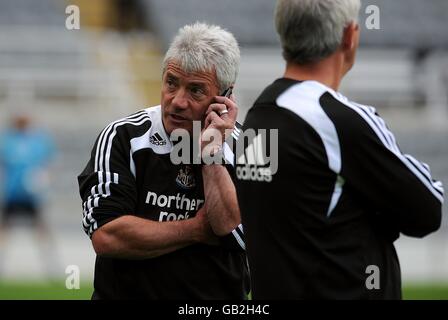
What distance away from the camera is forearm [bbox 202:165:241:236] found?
3891 mm

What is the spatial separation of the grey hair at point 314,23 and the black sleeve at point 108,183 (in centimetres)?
111

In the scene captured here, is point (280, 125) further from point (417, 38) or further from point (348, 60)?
point (417, 38)

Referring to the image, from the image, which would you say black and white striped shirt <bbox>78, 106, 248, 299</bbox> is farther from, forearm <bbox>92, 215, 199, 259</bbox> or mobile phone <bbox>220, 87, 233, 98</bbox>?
mobile phone <bbox>220, 87, 233, 98</bbox>

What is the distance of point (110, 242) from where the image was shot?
3826mm

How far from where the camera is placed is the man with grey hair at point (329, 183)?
10.0ft

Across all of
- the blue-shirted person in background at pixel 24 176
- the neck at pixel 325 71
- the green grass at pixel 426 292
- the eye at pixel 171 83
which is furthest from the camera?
the blue-shirted person in background at pixel 24 176

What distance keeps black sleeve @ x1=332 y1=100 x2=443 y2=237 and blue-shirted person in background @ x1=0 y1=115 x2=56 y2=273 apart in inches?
358

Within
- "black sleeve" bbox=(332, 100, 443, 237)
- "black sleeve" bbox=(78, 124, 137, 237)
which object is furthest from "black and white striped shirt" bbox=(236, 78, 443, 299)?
"black sleeve" bbox=(78, 124, 137, 237)

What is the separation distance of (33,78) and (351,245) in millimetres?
12412

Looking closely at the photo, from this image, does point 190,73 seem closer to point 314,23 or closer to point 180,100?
point 180,100

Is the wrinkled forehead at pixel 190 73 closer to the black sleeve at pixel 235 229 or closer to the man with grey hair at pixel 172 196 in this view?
the man with grey hair at pixel 172 196

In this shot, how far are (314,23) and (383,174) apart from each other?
567mm

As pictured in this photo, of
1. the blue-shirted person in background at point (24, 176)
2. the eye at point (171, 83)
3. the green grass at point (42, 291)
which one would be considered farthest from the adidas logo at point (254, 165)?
the blue-shirted person in background at point (24, 176)
